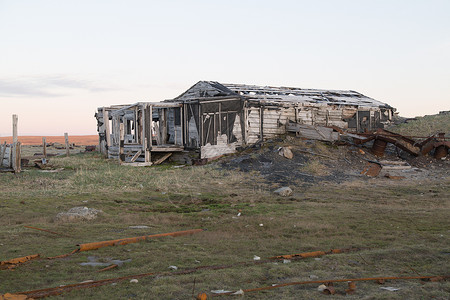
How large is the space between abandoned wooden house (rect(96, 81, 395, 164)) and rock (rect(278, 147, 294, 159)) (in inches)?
136

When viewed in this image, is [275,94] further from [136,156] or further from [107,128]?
[107,128]

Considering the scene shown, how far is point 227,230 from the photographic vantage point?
29.6 feet

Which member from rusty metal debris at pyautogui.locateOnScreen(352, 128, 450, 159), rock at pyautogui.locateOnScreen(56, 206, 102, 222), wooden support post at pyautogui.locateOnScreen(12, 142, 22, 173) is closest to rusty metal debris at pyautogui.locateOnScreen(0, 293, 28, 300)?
rock at pyautogui.locateOnScreen(56, 206, 102, 222)

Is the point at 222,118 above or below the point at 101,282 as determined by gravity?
above

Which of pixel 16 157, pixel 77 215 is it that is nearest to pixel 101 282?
pixel 77 215

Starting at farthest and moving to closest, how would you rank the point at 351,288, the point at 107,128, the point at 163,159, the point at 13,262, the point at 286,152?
the point at 107,128, the point at 163,159, the point at 286,152, the point at 13,262, the point at 351,288

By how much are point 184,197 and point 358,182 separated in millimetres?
6834

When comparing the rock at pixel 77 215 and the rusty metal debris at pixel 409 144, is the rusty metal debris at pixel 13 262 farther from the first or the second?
the rusty metal debris at pixel 409 144

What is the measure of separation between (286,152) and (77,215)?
11.7 m

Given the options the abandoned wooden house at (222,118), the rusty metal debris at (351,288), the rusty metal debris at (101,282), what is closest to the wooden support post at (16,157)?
the abandoned wooden house at (222,118)

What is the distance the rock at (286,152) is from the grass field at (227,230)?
3497mm

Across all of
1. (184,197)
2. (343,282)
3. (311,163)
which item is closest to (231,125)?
(311,163)

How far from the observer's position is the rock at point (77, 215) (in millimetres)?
9656

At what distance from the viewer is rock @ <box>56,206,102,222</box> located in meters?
9.66
